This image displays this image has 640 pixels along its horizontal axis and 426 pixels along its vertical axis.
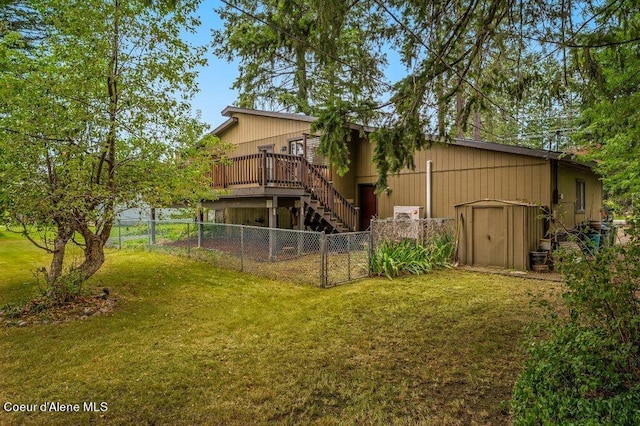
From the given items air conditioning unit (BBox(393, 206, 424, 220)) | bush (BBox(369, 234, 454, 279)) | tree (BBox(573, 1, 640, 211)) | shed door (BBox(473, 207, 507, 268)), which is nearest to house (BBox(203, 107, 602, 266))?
air conditioning unit (BBox(393, 206, 424, 220))

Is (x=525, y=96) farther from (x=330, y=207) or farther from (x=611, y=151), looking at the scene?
(x=330, y=207)

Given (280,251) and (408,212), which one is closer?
(280,251)

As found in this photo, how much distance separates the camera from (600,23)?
4211 mm

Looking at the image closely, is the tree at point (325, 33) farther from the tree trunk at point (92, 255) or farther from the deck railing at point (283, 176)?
the tree trunk at point (92, 255)

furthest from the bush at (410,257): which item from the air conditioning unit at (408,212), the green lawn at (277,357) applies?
the air conditioning unit at (408,212)

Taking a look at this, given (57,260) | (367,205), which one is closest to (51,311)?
(57,260)

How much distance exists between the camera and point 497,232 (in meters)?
9.05

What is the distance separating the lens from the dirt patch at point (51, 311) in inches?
199

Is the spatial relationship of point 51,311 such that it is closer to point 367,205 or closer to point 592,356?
point 592,356

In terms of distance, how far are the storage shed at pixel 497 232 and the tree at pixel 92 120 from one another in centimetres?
715

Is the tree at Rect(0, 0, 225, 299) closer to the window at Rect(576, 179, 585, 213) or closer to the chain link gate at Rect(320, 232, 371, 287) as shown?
the chain link gate at Rect(320, 232, 371, 287)

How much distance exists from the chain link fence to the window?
7277 millimetres

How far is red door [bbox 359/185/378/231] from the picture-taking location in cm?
1309

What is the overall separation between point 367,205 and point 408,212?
2.16 m
